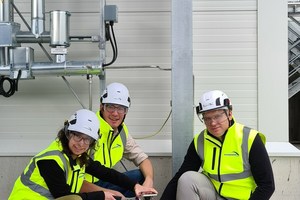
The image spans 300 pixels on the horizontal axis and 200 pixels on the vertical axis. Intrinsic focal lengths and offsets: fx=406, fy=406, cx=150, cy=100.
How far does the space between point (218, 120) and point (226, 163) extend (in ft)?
0.85

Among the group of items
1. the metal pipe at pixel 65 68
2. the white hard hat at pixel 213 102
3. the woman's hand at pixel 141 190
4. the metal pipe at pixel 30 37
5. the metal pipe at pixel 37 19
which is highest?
the metal pipe at pixel 37 19

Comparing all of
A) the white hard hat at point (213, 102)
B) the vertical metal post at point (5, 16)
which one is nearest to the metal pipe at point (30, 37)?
the vertical metal post at point (5, 16)

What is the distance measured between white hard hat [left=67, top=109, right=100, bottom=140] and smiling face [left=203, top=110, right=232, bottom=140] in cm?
64

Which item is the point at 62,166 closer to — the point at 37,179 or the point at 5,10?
the point at 37,179

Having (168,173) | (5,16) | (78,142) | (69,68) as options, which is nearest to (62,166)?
(78,142)

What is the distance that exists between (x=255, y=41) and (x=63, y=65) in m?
1.67

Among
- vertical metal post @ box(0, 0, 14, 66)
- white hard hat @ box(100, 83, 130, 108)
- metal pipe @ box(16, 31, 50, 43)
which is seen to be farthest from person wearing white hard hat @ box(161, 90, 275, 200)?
vertical metal post @ box(0, 0, 14, 66)

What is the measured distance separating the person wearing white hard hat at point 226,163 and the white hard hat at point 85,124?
63cm

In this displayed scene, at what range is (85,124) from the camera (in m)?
2.13

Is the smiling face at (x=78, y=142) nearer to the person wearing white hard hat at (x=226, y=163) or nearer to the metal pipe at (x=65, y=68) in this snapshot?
the person wearing white hard hat at (x=226, y=163)

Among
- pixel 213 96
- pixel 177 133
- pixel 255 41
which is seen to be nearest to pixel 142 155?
pixel 177 133

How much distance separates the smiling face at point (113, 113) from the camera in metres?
2.62

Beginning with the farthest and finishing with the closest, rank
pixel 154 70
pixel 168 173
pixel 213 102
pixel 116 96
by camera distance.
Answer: pixel 154 70 < pixel 168 173 < pixel 116 96 < pixel 213 102

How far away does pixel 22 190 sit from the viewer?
2096 millimetres
